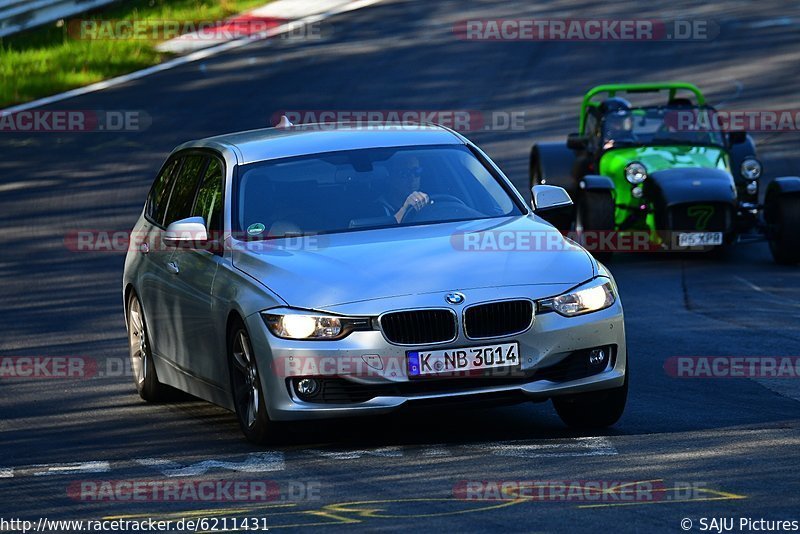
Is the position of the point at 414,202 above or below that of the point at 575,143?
above

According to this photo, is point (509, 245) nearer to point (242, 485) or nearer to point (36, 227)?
point (242, 485)

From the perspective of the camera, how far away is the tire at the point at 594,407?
841 cm

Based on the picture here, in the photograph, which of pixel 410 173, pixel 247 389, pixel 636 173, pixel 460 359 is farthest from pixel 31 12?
pixel 460 359

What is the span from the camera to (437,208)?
9172 millimetres

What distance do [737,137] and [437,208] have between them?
9.64 metres

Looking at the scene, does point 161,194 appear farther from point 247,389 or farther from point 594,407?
point 594,407

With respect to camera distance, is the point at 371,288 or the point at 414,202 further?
the point at 414,202

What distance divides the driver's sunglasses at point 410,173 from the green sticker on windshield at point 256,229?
823mm

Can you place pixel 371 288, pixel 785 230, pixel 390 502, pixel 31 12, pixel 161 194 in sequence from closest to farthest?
pixel 390 502
pixel 371 288
pixel 161 194
pixel 785 230
pixel 31 12

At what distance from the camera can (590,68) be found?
28.8m

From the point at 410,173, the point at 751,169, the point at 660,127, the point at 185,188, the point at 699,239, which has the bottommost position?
the point at 699,239

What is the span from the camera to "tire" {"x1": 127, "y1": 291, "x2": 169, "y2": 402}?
33.7ft

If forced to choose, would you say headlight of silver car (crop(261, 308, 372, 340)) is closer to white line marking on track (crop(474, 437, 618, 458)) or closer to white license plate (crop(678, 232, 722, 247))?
white line marking on track (crop(474, 437, 618, 458))

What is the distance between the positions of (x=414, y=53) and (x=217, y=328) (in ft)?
72.3
